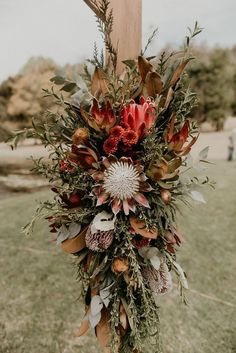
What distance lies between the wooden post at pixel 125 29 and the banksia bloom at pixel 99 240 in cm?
73

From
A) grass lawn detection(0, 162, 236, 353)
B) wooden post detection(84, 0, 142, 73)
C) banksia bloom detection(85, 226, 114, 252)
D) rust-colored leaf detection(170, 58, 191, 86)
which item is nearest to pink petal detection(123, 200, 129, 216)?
banksia bloom detection(85, 226, 114, 252)

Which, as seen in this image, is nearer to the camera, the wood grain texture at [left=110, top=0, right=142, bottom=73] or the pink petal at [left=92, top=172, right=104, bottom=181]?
the pink petal at [left=92, top=172, right=104, bottom=181]

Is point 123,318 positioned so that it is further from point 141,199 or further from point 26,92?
point 26,92

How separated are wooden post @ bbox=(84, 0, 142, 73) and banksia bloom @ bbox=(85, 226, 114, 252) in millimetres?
727

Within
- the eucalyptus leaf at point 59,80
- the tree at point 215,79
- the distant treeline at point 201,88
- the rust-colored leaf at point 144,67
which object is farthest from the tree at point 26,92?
the rust-colored leaf at point 144,67

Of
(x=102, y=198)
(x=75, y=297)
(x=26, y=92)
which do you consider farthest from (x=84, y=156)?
(x=26, y=92)

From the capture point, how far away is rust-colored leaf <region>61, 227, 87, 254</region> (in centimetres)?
157

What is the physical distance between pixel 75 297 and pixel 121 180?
2.42 m

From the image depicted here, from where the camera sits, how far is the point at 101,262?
1.62 metres

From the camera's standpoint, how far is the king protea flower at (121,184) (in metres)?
1.45

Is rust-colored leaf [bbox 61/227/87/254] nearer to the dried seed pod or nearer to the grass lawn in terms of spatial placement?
the dried seed pod

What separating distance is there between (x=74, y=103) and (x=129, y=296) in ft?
2.75

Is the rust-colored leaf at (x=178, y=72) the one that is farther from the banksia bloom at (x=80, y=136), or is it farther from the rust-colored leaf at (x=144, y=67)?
the banksia bloom at (x=80, y=136)

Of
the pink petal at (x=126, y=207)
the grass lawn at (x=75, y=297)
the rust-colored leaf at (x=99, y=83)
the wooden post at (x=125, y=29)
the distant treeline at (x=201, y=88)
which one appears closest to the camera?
the pink petal at (x=126, y=207)
